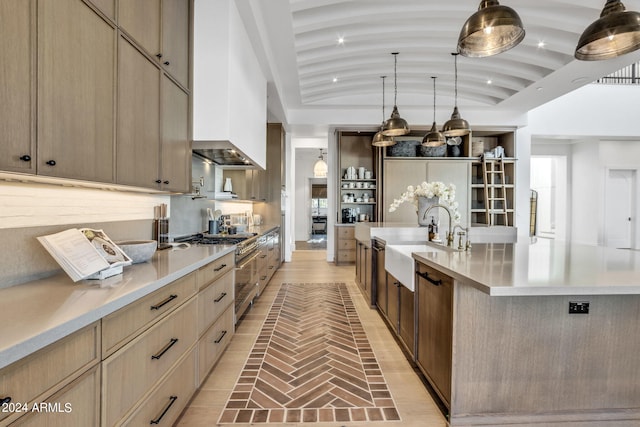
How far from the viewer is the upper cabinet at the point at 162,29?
1.91 meters

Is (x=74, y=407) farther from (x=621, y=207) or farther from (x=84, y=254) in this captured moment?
(x=621, y=207)

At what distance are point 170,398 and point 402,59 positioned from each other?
5.22 metres

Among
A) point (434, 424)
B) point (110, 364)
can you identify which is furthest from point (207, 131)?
point (434, 424)

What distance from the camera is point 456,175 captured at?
707 cm

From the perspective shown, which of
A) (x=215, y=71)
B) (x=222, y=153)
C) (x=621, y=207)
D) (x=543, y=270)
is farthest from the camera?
(x=621, y=207)

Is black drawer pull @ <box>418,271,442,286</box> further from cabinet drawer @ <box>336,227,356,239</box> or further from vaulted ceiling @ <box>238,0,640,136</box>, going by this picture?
cabinet drawer @ <box>336,227,356,239</box>

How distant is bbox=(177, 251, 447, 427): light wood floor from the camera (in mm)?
1911

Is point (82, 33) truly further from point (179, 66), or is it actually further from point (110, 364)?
point (110, 364)

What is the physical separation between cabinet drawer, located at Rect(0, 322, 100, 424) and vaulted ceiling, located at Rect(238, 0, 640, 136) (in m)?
2.97

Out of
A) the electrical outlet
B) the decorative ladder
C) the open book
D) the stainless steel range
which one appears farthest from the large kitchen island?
the decorative ladder

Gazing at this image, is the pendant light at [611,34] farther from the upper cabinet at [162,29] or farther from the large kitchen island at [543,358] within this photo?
the upper cabinet at [162,29]

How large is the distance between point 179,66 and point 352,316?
304 centimetres

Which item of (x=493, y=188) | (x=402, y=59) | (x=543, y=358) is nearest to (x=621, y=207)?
(x=493, y=188)

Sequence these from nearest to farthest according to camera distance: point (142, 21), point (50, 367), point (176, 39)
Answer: point (50, 367)
point (142, 21)
point (176, 39)
